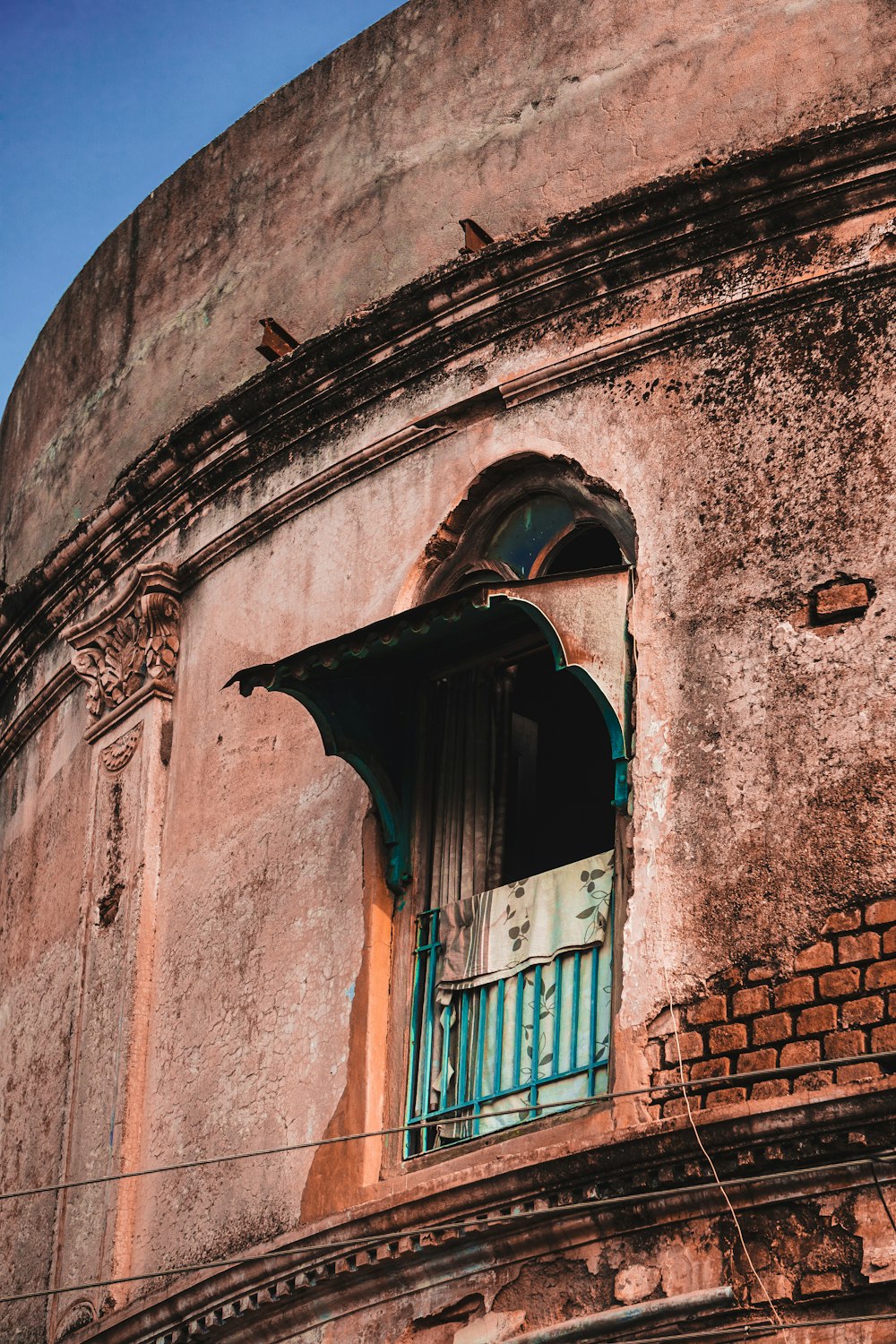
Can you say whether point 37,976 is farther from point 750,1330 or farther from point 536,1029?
point 750,1330

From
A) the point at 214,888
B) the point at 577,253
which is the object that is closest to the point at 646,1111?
the point at 214,888

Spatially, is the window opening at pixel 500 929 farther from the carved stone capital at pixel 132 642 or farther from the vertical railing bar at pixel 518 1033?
the carved stone capital at pixel 132 642

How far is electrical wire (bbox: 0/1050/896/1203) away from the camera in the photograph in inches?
286

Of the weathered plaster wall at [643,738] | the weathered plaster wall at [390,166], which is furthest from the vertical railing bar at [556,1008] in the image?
the weathered plaster wall at [390,166]

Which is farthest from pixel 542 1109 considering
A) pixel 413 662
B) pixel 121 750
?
pixel 121 750

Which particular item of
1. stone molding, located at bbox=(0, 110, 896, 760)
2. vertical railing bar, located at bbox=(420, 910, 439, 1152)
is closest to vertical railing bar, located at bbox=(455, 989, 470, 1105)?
vertical railing bar, located at bbox=(420, 910, 439, 1152)

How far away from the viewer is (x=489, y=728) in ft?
29.9

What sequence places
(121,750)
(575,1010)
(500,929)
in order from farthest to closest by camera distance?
(121,750) < (500,929) < (575,1010)

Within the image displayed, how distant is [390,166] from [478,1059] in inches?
162

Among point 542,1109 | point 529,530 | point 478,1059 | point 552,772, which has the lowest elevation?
point 542,1109

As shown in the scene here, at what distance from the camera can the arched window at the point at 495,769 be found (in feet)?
27.5

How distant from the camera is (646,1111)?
7641 millimetres

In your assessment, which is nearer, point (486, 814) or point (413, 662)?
point (486, 814)

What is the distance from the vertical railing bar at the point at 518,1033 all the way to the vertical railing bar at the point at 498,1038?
0.06m
